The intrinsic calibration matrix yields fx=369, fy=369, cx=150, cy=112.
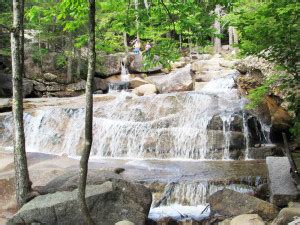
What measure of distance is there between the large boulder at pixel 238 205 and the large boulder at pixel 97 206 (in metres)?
1.67

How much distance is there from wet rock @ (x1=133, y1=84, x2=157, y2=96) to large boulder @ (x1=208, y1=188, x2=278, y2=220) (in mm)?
13814

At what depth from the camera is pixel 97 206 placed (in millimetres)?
7086

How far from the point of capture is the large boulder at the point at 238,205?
7.75 metres

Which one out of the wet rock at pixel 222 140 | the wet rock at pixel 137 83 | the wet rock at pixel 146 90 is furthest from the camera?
the wet rock at pixel 137 83

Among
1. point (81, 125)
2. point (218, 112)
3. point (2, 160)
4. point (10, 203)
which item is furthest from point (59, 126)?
point (10, 203)

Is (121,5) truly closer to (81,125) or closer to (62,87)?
(81,125)

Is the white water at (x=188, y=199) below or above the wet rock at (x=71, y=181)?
below

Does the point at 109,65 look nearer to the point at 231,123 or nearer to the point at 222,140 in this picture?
the point at 231,123

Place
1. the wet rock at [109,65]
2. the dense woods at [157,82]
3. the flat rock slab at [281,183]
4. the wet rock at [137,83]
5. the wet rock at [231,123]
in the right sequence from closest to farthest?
the dense woods at [157,82], the flat rock slab at [281,183], the wet rock at [231,123], the wet rock at [137,83], the wet rock at [109,65]

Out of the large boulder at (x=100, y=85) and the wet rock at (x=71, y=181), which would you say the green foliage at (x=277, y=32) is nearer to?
the wet rock at (x=71, y=181)

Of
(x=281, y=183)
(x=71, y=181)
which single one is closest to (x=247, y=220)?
(x=281, y=183)

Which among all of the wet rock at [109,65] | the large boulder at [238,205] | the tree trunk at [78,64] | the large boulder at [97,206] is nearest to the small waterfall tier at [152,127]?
the large boulder at [238,205]

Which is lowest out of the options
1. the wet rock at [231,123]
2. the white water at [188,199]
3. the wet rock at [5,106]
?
the white water at [188,199]

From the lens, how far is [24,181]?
7.68m
